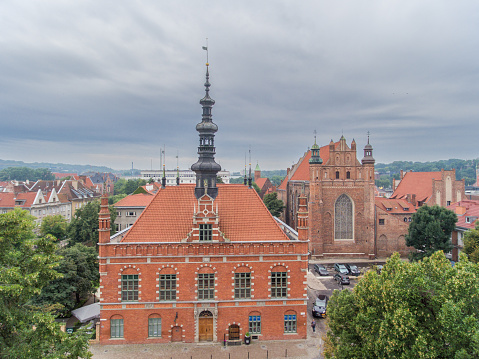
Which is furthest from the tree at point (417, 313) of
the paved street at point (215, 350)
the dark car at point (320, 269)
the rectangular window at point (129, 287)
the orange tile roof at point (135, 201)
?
the orange tile roof at point (135, 201)

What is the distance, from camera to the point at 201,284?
2695 centimetres

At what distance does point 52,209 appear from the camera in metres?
79.2

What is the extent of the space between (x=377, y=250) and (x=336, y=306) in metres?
41.4

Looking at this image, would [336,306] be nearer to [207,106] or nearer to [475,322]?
[475,322]

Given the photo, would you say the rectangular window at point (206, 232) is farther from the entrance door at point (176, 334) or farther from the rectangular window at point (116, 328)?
the rectangular window at point (116, 328)

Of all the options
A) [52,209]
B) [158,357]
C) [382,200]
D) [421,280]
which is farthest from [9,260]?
[52,209]

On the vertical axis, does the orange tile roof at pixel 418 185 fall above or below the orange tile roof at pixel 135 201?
above

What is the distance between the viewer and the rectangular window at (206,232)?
27.1m

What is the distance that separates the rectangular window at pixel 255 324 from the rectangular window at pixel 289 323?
2.44 metres

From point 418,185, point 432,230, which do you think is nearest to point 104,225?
point 432,230

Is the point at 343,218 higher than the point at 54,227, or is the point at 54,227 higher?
the point at 343,218

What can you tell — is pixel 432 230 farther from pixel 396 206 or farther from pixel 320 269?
pixel 320 269

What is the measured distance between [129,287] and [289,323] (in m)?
14.6

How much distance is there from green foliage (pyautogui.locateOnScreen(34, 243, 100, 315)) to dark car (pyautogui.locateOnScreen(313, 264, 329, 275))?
3163 cm
